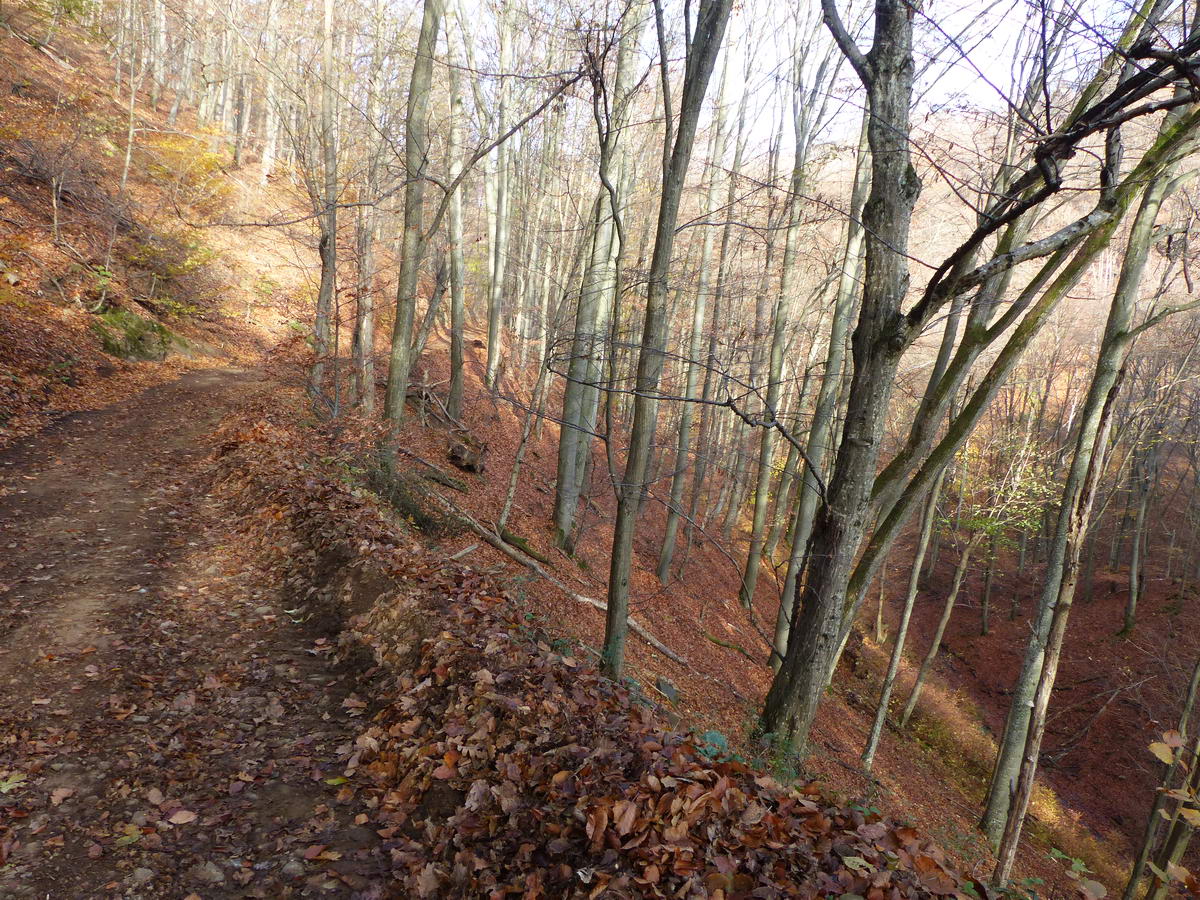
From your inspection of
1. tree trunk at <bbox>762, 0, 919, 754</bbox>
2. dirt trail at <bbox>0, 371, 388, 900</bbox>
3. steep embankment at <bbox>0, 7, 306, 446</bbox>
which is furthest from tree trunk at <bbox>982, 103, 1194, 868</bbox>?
steep embankment at <bbox>0, 7, 306, 446</bbox>

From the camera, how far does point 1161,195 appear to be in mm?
7148

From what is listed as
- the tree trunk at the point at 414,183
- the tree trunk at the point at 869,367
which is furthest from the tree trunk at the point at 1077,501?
the tree trunk at the point at 414,183

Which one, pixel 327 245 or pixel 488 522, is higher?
pixel 327 245

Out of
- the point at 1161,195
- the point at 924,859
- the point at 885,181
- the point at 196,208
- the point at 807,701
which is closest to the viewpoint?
the point at 924,859

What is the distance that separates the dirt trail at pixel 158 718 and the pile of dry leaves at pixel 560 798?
35 cm

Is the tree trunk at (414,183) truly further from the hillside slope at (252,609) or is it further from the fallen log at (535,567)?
the fallen log at (535,567)

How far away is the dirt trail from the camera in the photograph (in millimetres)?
3125

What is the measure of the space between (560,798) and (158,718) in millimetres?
2855

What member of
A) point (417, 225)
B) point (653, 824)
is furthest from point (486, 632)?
point (417, 225)

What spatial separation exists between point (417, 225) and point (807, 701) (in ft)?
26.7

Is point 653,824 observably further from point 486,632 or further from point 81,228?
point 81,228

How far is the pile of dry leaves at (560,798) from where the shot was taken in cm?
275

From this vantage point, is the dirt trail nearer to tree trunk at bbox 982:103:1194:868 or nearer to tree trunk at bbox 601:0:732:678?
tree trunk at bbox 601:0:732:678

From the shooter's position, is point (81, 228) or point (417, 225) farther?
point (81, 228)
